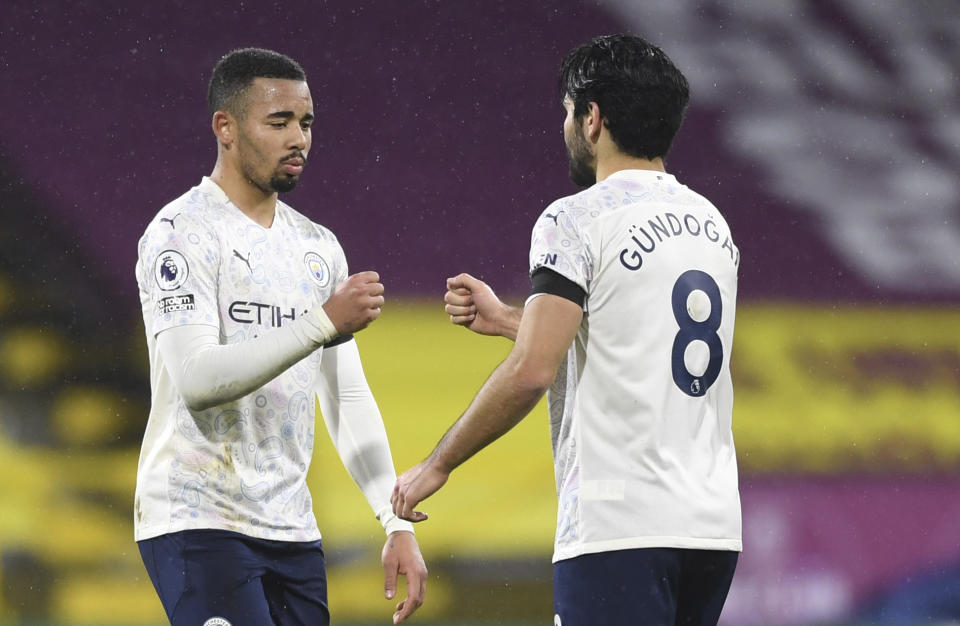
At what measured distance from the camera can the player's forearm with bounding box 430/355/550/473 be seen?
229 cm

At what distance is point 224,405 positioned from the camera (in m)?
2.68

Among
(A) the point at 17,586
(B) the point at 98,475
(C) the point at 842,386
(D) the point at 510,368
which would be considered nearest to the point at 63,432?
(B) the point at 98,475

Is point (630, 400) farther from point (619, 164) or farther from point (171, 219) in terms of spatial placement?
point (171, 219)

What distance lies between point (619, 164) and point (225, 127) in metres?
0.98

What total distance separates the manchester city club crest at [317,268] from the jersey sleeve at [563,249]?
2.41ft

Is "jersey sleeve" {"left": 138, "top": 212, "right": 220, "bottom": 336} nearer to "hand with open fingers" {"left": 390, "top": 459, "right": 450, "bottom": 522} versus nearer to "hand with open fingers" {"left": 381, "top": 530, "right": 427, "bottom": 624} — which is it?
"hand with open fingers" {"left": 390, "top": 459, "right": 450, "bottom": 522}

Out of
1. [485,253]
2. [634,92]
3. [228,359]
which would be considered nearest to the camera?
[634,92]

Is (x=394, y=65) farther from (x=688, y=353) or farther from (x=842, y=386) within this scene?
(x=688, y=353)

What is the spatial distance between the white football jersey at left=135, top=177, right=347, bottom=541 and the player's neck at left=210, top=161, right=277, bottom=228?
32 millimetres

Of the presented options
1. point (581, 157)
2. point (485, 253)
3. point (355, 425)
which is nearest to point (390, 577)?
point (355, 425)

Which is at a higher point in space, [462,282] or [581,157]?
[581,157]

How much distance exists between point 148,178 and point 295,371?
124 inches

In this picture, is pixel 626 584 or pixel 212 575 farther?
pixel 212 575

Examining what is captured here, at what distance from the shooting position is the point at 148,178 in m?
5.71
